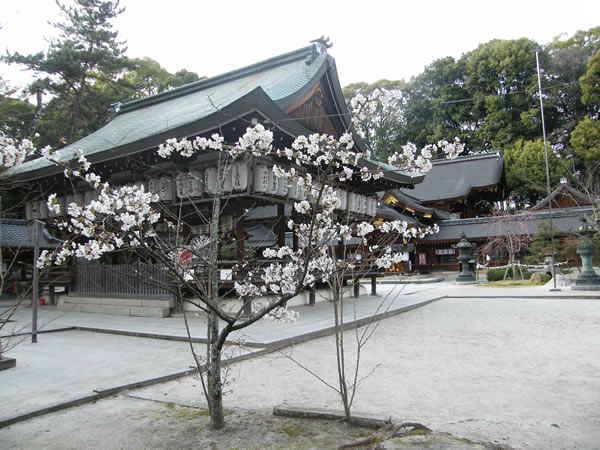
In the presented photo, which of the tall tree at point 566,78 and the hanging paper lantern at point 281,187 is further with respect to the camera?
the tall tree at point 566,78

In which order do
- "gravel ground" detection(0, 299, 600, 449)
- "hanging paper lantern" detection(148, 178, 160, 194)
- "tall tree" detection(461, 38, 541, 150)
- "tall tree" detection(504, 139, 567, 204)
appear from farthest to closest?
"tall tree" detection(461, 38, 541, 150) < "tall tree" detection(504, 139, 567, 204) < "hanging paper lantern" detection(148, 178, 160, 194) < "gravel ground" detection(0, 299, 600, 449)

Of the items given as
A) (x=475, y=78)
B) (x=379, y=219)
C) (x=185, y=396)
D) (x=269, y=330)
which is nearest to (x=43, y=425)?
(x=185, y=396)

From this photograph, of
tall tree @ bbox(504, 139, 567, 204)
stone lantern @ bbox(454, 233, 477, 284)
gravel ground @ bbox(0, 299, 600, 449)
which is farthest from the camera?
tall tree @ bbox(504, 139, 567, 204)

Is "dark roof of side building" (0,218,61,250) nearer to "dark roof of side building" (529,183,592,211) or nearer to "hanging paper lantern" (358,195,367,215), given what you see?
"hanging paper lantern" (358,195,367,215)

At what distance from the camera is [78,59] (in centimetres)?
2566

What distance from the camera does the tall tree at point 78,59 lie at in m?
24.8

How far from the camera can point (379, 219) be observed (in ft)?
103

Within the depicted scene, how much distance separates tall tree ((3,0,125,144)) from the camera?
2477cm

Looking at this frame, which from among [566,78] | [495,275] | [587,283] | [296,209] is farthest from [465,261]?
[566,78]

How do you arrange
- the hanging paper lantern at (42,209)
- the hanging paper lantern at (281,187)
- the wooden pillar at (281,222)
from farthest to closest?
the hanging paper lantern at (42,209) < the wooden pillar at (281,222) < the hanging paper lantern at (281,187)

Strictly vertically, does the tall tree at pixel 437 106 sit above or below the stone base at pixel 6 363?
above

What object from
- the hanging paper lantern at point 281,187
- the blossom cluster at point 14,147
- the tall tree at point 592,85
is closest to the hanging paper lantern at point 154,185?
the hanging paper lantern at point 281,187

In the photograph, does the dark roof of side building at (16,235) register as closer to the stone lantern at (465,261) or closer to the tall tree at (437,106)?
the stone lantern at (465,261)

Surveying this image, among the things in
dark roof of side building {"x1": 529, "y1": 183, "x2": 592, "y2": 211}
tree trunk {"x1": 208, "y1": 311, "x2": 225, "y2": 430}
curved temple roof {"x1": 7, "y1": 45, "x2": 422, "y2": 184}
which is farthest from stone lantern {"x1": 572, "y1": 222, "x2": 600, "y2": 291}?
tree trunk {"x1": 208, "y1": 311, "x2": 225, "y2": 430}
